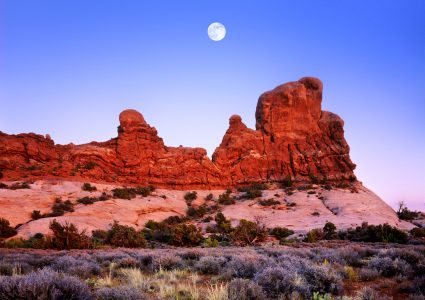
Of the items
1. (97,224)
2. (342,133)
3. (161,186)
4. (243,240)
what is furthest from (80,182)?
(342,133)

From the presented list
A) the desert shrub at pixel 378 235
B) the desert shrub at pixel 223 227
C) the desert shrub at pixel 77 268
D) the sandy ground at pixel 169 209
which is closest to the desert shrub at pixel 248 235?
the desert shrub at pixel 223 227

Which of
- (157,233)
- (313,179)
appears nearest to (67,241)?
(157,233)

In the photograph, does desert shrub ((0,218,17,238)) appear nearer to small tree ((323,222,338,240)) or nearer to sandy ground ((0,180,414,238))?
sandy ground ((0,180,414,238))

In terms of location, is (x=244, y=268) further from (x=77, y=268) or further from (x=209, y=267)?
(x=77, y=268)

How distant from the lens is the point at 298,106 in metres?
68.0

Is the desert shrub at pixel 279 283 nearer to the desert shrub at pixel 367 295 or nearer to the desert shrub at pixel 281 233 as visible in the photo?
the desert shrub at pixel 367 295

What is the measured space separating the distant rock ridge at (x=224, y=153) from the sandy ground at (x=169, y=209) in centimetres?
581

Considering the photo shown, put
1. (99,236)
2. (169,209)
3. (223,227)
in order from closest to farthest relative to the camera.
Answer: (99,236) → (223,227) → (169,209)

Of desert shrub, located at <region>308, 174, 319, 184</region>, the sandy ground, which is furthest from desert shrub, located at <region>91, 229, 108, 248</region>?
desert shrub, located at <region>308, 174, 319, 184</region>

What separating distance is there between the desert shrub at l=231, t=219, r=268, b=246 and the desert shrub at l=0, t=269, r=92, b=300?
21.9m

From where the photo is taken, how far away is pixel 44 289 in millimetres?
A: 4898

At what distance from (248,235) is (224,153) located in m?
36.3

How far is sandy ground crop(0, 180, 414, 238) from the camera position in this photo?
3194cm

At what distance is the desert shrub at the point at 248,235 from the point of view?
26.8 metres
